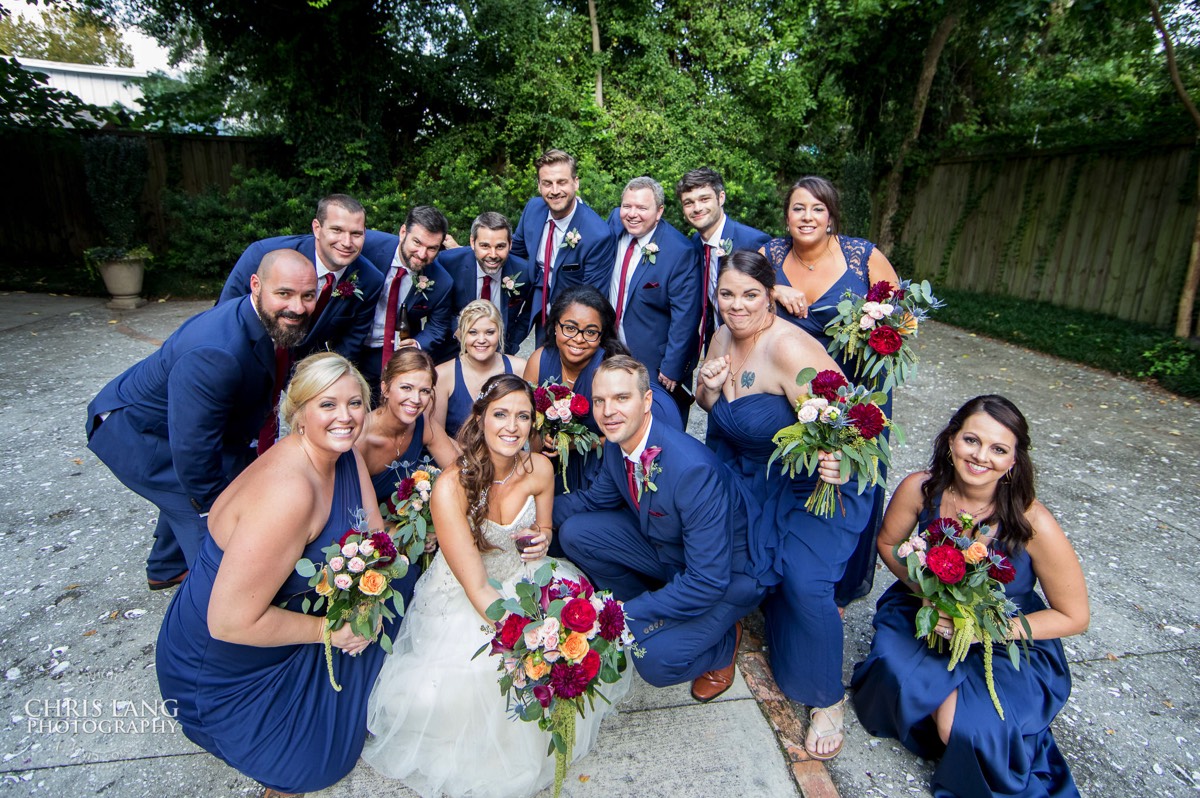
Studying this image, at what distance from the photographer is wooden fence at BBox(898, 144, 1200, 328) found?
9.06 metres

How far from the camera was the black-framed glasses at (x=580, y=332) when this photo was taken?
3.92 metres

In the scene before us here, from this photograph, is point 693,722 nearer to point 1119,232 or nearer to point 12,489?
point 12,489

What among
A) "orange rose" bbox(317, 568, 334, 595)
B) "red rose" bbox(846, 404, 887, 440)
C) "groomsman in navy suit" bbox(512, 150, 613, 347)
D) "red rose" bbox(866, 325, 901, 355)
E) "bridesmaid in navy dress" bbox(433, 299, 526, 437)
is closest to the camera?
"orange rose" bbox(317, 568, 334, 595)

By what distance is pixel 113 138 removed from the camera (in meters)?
11.2

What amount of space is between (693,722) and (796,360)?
5.75 feet

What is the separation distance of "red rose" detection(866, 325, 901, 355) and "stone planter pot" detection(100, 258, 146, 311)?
11824 millimetres

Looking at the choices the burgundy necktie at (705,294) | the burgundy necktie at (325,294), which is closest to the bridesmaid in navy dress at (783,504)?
the burgundy necktie at (705,294)

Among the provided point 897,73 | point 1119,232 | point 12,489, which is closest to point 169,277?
point 12,489

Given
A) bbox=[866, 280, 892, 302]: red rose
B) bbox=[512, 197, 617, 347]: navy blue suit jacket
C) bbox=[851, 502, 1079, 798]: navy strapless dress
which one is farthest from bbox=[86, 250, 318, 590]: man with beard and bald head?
bbox=[851, 502, 1079, 798]: navy strapless dress

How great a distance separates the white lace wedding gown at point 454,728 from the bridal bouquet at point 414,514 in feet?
1.43

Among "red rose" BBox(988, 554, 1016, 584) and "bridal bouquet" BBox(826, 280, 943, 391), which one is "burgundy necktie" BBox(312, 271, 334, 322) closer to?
"bridal bouquet" BBox(826, 280, 943, 391)

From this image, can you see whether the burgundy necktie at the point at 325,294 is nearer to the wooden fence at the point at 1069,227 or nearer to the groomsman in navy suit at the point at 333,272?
the groomsman in navy suit at the point at 333,272

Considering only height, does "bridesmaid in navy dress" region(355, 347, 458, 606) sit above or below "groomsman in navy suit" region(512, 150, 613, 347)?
below

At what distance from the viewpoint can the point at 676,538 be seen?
317cm
